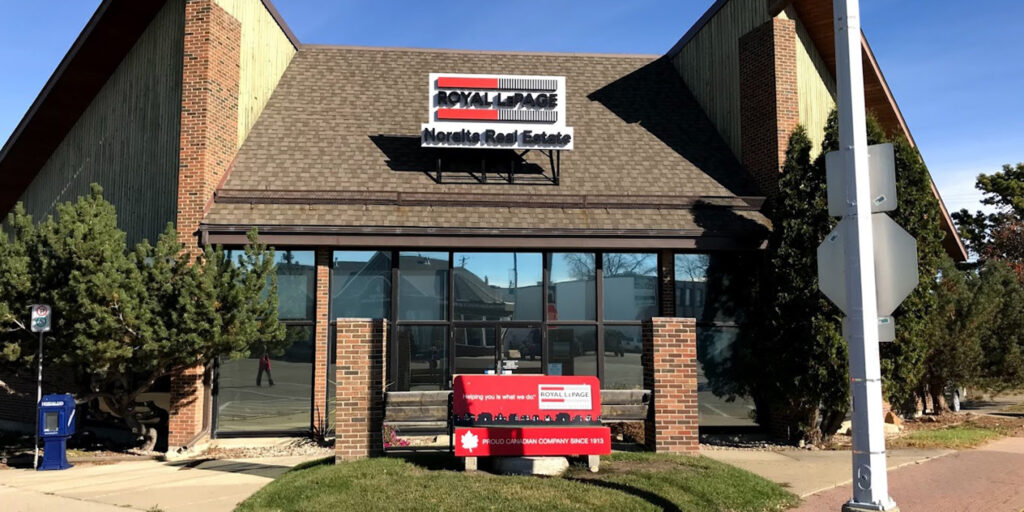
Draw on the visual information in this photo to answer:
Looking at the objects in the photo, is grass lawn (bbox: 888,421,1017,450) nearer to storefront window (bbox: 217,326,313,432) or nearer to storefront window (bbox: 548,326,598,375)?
storefront window (bbox: 548,326,598,375)

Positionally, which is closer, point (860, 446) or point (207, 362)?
point (860, 446)

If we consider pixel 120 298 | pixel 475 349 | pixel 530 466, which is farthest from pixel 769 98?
pixel 120 298

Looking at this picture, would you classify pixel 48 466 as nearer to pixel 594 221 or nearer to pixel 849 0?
pixel 594 221

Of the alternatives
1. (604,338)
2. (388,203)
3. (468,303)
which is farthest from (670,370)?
(388,203)

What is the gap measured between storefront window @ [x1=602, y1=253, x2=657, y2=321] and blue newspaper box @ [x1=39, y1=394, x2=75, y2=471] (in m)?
9.48

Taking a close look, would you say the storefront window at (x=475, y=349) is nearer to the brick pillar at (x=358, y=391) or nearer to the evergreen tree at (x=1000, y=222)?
the brick pillar at (x=358, y=391)

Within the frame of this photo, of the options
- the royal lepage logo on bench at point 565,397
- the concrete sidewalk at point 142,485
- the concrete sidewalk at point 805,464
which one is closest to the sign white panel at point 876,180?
the royal lepage logo on bench at point 565,397

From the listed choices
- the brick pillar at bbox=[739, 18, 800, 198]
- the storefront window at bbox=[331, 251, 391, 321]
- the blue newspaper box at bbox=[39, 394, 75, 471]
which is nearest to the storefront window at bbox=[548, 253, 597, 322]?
the storefront window at bbox=[331, 251, 391, 321]

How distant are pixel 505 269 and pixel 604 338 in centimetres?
240

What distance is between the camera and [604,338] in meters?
14.1

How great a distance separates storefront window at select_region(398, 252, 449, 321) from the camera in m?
13.8

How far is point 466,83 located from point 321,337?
6.22 metres

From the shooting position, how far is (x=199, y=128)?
531 inches

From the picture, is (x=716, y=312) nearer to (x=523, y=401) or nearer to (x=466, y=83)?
(x=523, y=401)
